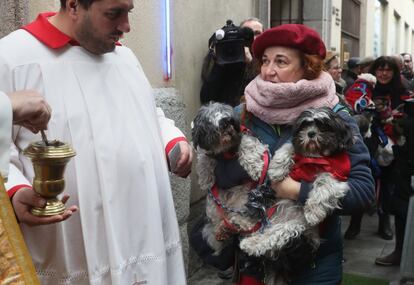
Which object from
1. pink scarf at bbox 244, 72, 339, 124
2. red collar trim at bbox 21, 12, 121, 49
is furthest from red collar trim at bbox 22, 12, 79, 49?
pink scarf at bbox 244, 72, 339, 124

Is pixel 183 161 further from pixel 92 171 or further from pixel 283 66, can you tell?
pixel 283 66

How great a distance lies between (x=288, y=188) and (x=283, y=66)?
21.5 inches

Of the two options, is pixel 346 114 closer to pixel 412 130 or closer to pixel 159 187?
pixel 159 187

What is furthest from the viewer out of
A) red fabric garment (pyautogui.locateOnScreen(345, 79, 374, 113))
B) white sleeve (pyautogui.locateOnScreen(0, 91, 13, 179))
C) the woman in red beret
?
red fabric garment (pyautogui.locateOnScreen(345, 79, 374, 113))

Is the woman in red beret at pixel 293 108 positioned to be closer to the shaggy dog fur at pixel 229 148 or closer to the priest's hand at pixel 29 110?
the shaggy dog fur at pixel 229 148

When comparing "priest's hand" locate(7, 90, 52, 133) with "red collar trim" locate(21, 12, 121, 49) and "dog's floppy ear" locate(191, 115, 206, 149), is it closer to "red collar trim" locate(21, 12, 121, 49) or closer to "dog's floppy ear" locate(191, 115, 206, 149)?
"red collar trim" locate(21, 12, 121, 49)

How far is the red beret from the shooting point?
2.21 m

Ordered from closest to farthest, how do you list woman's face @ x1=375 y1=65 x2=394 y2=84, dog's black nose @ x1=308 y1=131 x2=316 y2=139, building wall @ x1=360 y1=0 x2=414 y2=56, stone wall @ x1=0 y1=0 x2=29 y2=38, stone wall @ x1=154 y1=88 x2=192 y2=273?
dog's black nose @ x1=308 y1=131 x2=316 y2=139
stone wall @ x1=0 y1=0 x2=29 y2=38
stone wall @ x1=154 y1=88 x2=192 y2=273
woman's face @ x1=375 y1=65 x2=394 y2=84
building wall @ x1=360 y1=0 x2=414 y2=56

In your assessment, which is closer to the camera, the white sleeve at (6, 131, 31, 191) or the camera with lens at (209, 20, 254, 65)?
the white sleeve at (6, 131, 31, 191)

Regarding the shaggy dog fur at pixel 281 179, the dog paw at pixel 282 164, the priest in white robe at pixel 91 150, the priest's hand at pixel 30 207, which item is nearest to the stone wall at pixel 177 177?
the shaggy dog fur at pixel 281 179

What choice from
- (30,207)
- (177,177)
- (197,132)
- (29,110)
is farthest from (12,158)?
(177,177)

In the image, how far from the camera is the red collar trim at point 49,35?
1783mm

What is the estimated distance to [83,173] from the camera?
173 centimetres

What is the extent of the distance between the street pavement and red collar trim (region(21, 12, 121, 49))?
3.01 metres
